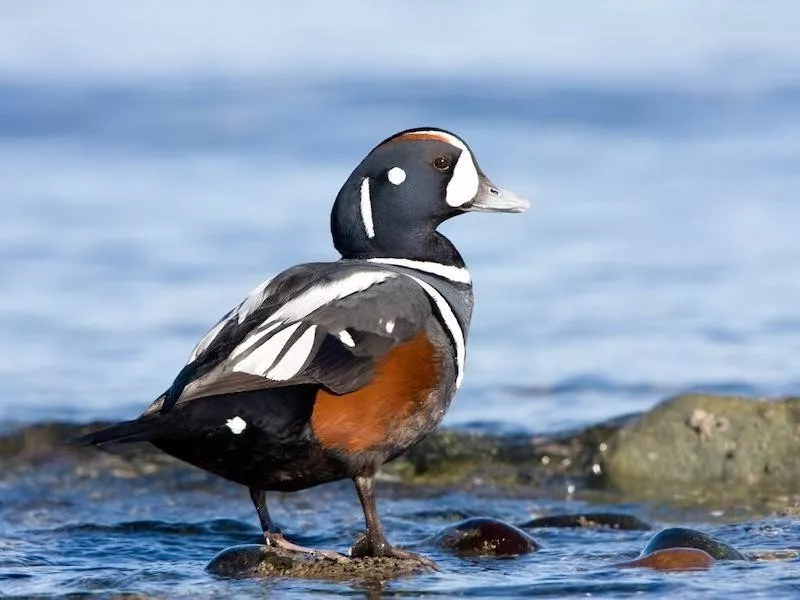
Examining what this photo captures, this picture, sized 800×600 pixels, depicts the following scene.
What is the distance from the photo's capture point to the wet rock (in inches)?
356

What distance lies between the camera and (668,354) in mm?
11867

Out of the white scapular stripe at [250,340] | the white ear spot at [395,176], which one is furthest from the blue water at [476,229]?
the white scapular stripe at [250,340]

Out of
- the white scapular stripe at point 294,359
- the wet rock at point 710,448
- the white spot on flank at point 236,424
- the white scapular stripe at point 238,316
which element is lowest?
the wet rock at point 710,448

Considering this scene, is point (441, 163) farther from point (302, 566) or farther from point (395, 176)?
point (302, 566)

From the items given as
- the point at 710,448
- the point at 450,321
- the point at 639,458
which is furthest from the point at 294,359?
the point at 710,448

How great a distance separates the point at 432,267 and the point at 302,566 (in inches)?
63.5

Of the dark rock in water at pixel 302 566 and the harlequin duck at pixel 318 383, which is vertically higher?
the harlequin duck at pixel 318 383

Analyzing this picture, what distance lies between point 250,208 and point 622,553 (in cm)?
993

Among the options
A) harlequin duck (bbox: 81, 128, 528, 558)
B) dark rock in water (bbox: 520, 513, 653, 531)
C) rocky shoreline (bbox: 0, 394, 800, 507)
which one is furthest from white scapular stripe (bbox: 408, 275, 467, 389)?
rocky shoreline (bbox: 0, 394, 800, 507)

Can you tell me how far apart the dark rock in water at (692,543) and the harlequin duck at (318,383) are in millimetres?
1131

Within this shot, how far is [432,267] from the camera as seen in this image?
7633mm

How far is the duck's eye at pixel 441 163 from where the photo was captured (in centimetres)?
777

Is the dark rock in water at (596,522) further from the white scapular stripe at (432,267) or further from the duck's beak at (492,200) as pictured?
the duck's beak at (492,200)

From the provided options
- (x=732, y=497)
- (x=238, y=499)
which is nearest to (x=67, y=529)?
(x=238, y=499)
